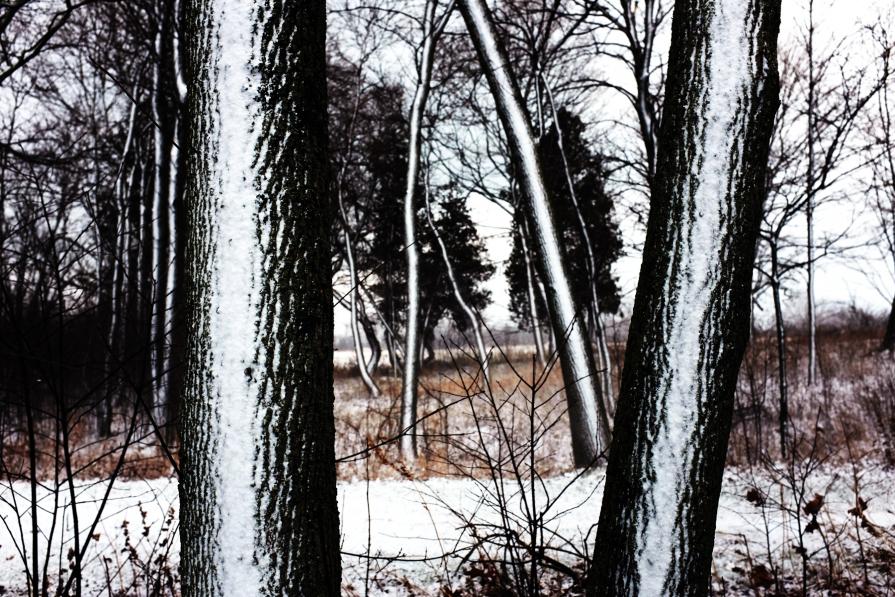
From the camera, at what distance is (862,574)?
368cm

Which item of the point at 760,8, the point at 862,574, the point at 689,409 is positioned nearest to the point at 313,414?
the point at 689,409

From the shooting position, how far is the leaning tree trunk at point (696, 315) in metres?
2.13

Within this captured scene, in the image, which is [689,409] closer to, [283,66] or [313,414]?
[313,414]

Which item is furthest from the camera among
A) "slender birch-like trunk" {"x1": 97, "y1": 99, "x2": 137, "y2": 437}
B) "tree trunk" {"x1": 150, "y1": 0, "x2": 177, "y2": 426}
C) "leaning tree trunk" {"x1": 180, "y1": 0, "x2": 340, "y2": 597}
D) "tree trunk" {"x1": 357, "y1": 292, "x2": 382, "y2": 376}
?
"tree trunk" {"x1": 357, "y1": 292, "x2": 382, "y2": 376}

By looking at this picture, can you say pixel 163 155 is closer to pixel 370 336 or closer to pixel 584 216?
pixel 370 336

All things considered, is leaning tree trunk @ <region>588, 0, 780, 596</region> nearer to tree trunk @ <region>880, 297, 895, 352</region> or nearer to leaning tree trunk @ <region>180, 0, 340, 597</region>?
leaning tree trunk @ <region>180, 0, 340, 597</region>

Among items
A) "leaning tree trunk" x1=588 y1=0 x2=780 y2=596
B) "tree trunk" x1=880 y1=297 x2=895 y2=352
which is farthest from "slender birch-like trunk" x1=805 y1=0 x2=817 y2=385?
"leaning tree trunk" x1=588 y1=0 x2=780 y2=596

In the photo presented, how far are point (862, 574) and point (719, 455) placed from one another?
2.50 m

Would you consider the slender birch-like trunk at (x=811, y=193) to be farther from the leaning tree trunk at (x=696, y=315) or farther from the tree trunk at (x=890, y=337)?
the leaning tree trunk at (x=696, y=315)

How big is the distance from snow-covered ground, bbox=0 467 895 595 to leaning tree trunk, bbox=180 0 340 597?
110 cm

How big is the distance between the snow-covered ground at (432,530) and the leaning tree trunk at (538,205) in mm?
1150

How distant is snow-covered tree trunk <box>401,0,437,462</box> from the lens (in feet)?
25.6

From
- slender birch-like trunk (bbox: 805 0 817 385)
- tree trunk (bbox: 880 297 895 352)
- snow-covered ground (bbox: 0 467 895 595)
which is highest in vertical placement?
slender birch-like trunk (bbox: 805 0 817 385)

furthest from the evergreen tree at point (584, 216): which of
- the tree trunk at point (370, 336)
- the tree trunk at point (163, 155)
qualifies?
the tree trunk at point (163, 155)
